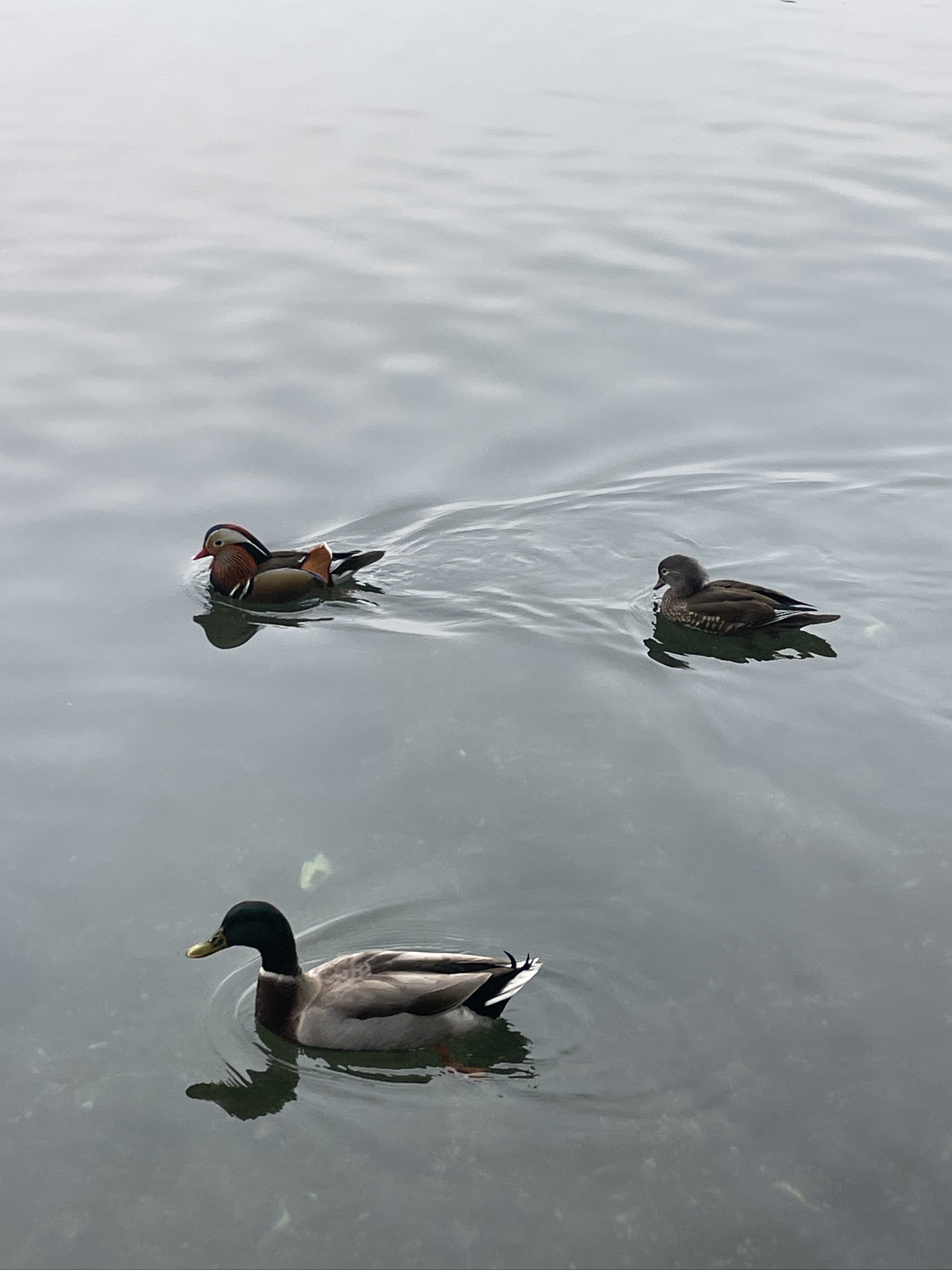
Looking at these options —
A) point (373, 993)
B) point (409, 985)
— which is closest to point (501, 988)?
point (409, 985)

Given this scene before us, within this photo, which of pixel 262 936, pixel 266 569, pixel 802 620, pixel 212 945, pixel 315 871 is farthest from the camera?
pixel 266 569

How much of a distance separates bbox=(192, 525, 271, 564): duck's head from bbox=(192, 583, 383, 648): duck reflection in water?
1.30ft

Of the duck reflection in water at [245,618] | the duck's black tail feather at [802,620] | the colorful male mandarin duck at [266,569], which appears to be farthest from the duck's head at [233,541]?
the duck's black tail feather at [802,620]

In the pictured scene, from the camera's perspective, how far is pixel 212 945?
698 centimetres

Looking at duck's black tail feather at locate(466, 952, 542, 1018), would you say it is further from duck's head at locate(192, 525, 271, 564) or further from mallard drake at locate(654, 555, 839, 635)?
duck's head at locate(192, 525, 271, 564)

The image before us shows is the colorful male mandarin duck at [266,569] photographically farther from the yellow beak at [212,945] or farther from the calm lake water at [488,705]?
the yellow beak at [212,945]

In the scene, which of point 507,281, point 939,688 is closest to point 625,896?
point 939,688

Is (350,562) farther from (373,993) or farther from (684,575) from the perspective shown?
(373,993)

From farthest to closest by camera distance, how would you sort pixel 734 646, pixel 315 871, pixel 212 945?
pixel 734 646
pixel 315 871
pixel 212 945

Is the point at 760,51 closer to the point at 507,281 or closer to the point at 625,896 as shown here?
the point at 507,281

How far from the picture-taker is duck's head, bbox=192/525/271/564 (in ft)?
35.4

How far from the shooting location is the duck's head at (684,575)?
10305 mm

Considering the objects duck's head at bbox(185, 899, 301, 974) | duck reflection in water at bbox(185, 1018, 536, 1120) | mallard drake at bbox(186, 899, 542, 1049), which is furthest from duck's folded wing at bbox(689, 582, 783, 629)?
duck's head at bbox(185, 899, 301, 974)

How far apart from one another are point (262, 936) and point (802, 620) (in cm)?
479
